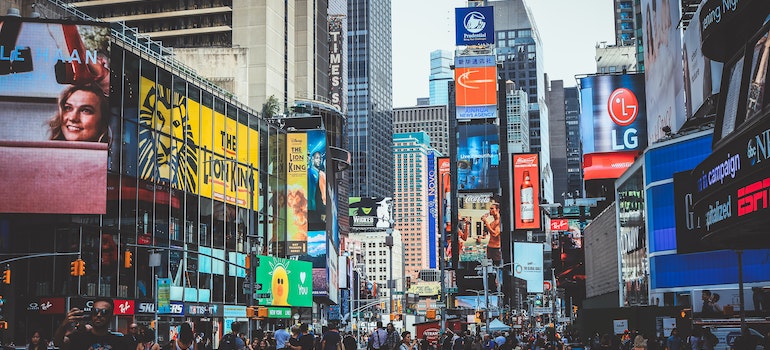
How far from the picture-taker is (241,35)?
10988 centimetres

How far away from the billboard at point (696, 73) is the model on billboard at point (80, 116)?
33.4m

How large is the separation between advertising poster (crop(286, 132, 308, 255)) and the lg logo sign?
99.5 ft

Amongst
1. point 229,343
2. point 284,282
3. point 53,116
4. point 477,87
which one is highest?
point 477,87

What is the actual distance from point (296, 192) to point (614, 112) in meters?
31.8

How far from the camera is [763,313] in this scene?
4372 centimetres

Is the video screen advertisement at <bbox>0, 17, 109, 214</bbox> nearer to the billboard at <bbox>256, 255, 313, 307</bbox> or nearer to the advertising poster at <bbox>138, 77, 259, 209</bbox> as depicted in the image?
the advertising poster at <bbox>138, 77, 259, 209</bbox>

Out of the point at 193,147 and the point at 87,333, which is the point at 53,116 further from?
the point at 87,333

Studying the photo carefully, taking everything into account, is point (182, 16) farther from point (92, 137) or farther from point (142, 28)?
point (92, 137)

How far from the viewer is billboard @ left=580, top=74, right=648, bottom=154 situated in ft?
324

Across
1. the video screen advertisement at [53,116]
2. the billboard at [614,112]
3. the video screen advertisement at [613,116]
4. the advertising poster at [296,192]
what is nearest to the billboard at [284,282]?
the advertising poster at [296,192]

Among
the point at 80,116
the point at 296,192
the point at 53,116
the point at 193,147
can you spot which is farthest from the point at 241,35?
the point at 53,116

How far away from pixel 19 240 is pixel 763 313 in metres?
37.6

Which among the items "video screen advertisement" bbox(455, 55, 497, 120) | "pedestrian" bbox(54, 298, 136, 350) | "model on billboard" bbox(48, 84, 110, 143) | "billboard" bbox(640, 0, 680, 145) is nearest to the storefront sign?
"model on billboard" bbox(48, 84, 110, 143)

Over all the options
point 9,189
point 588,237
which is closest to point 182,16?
point 588,237
